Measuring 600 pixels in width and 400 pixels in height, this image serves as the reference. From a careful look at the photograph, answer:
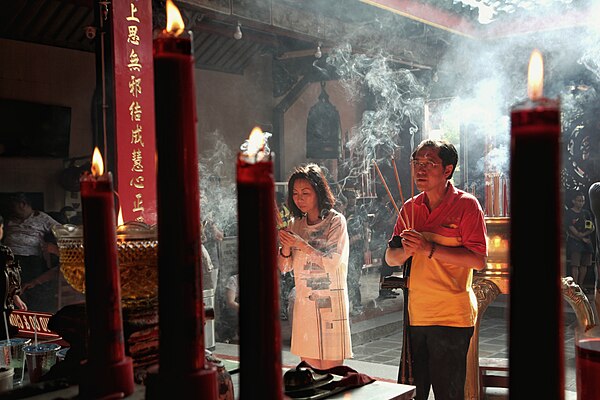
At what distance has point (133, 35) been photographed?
171 inches

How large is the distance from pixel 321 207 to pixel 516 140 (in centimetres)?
374

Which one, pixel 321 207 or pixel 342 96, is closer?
pixel 321 207

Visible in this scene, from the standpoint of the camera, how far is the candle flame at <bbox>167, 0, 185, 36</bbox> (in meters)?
0.52

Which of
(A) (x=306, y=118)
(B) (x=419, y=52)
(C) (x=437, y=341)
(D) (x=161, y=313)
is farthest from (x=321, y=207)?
(A) (x=306, y=118)

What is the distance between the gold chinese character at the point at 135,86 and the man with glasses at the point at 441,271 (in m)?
1.94

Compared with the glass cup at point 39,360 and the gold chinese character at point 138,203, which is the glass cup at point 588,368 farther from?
the gold chinese character at point 138,203

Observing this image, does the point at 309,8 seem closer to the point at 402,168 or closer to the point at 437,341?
the point at 402,168

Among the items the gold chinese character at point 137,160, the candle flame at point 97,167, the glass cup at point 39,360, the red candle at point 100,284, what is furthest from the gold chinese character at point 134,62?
the red candle at point 100,284

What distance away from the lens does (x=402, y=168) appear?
1005 centimetres

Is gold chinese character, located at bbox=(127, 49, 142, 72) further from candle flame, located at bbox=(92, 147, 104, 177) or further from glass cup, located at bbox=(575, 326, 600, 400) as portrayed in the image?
glass cup, located at bbox=(575, 326, 600, 400)

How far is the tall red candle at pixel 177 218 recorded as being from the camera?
0.50m

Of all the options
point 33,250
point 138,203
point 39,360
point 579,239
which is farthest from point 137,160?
point 579,239

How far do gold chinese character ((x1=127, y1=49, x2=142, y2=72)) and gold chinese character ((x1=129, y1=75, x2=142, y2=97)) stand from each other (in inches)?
2.3

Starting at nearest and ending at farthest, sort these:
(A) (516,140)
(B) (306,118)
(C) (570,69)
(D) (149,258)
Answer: (A) (516,140) → (D) (149,258) → (C) (570,69) → (B) (306,118)
